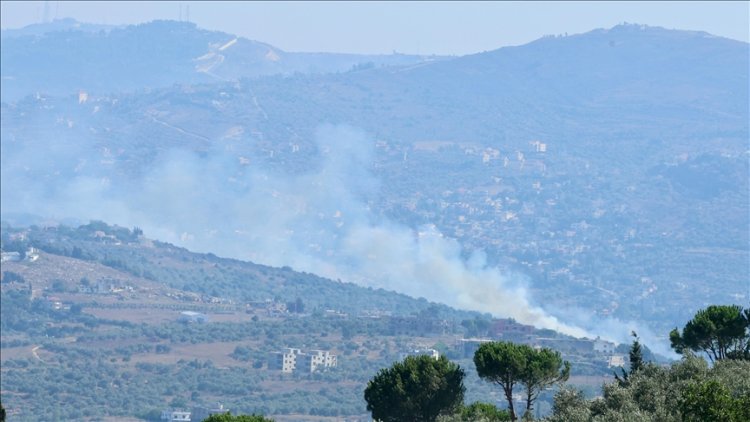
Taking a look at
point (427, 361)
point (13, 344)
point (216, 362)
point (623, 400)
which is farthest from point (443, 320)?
point (623, 400)

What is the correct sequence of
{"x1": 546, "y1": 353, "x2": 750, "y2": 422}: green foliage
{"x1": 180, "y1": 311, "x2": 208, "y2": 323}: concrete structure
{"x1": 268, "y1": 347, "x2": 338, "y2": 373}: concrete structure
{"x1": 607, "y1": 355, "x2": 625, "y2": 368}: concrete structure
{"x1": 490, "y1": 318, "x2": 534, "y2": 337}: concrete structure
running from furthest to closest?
{"x1": 180, "y1": 311, "x2": 208, "y2": 323}: concrete structure < {"x1": 490, "y1": 318, "x2": 534, "y2": 337}: concrete structure < {"x1": 268, "y1": 347, "x2": 338, "y2": 373}: concrete structure < {"x1": 607, "y1": 355, "x2": 625, "y2": 368}: concrete structure < {"x1": 546, "y1": 353, "x2": 750, "y2": 422}: green foliage

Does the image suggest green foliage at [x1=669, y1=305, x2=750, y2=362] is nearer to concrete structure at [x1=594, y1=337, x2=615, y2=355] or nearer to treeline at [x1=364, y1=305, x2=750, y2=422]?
treeline at [x1=364, y1=305, x2=750, y2=422]

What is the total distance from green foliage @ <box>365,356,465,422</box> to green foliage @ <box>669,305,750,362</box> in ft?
20.3

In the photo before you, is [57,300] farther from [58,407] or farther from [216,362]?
[58,407]

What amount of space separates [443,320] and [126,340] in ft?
90.5

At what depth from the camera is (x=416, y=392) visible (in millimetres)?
55688

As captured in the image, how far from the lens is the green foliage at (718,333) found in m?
56.6

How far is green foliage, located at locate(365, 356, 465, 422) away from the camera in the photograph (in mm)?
55406

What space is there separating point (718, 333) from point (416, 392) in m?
8.38

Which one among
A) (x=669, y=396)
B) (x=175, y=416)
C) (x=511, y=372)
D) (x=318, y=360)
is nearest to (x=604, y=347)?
(x=318, y=360)

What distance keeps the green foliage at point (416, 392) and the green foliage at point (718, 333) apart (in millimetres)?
6179

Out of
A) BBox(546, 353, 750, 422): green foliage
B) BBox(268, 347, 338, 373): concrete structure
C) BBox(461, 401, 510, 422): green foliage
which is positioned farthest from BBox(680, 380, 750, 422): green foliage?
BBox(268, 347, 338, 373): concrete structure

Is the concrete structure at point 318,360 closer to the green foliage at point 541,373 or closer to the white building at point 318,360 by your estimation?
the white building at point 318,360

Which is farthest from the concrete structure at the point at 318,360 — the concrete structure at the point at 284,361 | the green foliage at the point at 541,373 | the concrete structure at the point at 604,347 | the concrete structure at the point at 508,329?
the green foliage at the point at 541,373
